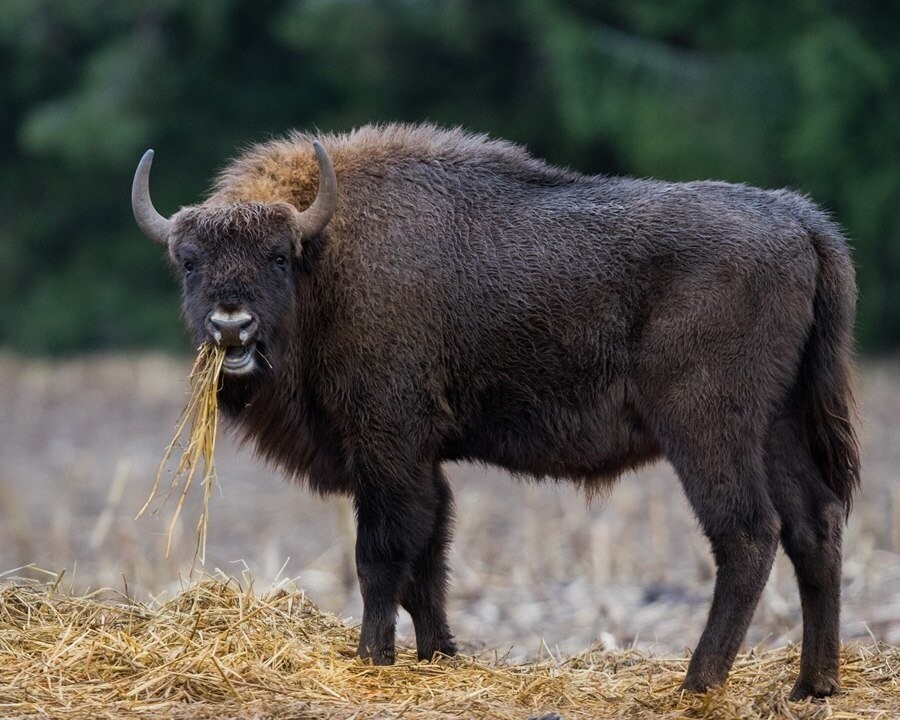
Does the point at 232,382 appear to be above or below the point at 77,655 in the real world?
above

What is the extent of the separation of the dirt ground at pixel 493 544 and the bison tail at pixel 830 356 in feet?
4.58

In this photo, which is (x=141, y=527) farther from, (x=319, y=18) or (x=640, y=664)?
(x=319, y=18)

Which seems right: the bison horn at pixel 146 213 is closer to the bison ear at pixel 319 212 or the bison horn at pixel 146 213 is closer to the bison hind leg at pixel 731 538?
the bison ear at pixel 319 212

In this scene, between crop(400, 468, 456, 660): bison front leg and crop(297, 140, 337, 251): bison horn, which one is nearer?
crop(297, 140, 337, 251): bison horn

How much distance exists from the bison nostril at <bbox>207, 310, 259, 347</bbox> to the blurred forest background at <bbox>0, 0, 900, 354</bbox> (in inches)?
579

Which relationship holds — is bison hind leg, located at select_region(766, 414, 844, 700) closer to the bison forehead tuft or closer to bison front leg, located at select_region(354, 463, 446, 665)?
bison front leg, located at select_region(354, 463, 446, 665)

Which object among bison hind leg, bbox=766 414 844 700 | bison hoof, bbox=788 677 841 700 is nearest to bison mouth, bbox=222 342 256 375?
bison hind leg, bbox=766 414 844 700

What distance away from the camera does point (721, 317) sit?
6.80m

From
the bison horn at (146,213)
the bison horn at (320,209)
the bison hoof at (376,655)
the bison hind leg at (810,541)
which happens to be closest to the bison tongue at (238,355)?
the bison horn at (320,209)

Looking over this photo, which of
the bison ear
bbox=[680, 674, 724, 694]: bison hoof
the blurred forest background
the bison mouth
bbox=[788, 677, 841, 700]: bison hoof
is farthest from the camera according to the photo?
the blurred forest background

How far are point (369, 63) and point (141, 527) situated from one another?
1147cm

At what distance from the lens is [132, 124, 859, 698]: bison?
679 centimetres

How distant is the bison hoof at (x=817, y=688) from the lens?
6.76m

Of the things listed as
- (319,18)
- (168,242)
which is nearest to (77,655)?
(168,242)
